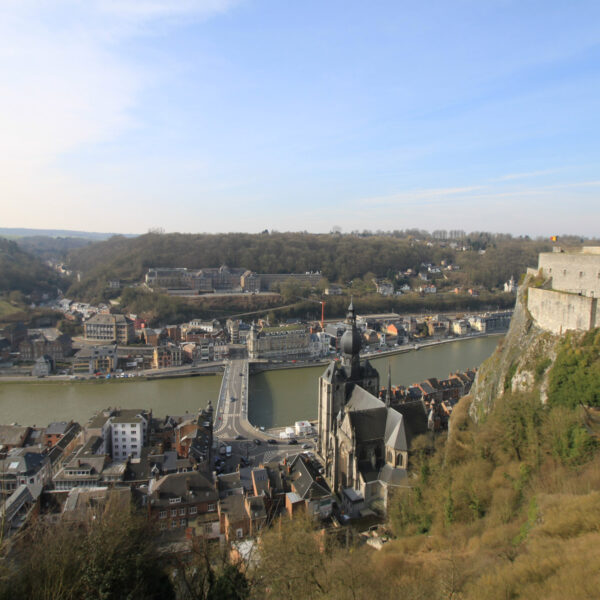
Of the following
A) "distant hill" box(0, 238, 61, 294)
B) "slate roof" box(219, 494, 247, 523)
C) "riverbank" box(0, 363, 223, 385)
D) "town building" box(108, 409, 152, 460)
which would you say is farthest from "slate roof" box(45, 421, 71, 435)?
"distant hill" box(0, 238, 61, 294)

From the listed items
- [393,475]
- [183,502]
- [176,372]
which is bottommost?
[176,372]

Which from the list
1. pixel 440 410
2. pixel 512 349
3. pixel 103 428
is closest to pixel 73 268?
pixel 103 428

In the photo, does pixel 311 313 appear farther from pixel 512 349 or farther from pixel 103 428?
pixel 512 349

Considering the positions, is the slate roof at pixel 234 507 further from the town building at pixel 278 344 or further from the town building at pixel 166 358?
the town building at pixel 278 344

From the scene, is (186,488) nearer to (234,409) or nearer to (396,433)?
(396,433)

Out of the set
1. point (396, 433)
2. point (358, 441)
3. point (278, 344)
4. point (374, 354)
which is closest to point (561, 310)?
point (396, 433)

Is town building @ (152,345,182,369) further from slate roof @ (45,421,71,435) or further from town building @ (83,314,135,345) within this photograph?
slate roof @ (45,421,71,435)
